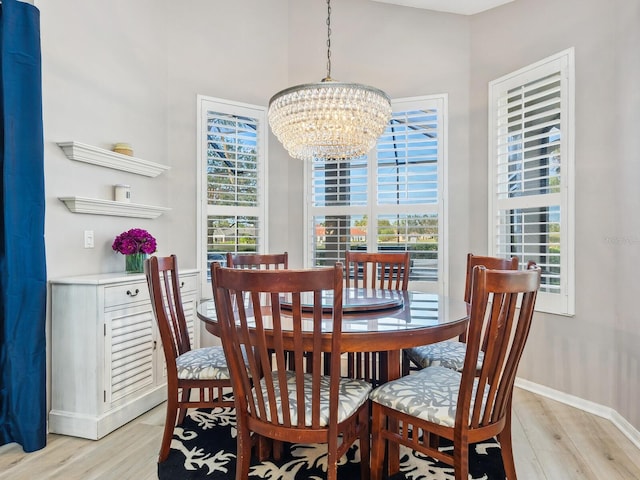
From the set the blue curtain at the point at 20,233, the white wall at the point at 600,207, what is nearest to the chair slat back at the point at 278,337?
the blue curtain at the point at 20,233

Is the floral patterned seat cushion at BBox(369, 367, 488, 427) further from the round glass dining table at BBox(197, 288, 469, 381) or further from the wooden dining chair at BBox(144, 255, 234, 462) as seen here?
the wooden dining chair at BBox(144, 255, 234, 462)

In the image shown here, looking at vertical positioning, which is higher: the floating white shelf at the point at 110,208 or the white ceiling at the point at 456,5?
the white ceiling at the point at 456,5

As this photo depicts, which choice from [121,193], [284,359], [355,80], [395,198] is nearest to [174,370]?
[284,359]

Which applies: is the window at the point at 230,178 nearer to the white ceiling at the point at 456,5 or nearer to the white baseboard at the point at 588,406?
the white ceiling at the point at 456,5

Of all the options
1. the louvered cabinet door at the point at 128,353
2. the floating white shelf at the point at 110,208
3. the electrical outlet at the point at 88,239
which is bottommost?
the louvered cabinet door at the point at 128,353

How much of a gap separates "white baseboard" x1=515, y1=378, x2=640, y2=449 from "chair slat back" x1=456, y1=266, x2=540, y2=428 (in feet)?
4.31

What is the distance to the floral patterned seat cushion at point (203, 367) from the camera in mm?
2070

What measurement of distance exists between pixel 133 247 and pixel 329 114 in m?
1.60

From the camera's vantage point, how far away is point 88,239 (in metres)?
2.74

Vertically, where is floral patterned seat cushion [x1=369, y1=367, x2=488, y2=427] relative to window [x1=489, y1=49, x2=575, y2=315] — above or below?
below

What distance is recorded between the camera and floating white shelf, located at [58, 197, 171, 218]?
2556mm

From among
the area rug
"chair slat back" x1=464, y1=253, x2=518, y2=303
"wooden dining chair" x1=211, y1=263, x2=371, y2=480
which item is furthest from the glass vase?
"chair slat back" x1=464, y1=253, x2=518, y2=303

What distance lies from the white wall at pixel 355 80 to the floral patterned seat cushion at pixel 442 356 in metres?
1.04

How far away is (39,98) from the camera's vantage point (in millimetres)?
2285
